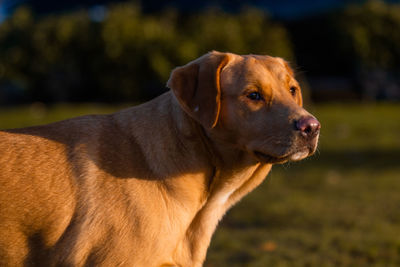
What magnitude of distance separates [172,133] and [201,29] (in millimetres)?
26908

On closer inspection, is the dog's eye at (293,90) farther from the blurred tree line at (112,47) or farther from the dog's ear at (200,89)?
the blurred tree line at (112,47)

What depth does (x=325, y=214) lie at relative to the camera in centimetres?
794

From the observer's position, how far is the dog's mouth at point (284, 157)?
333cm

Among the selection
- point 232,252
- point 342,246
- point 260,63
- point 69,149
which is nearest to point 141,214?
point 69,149

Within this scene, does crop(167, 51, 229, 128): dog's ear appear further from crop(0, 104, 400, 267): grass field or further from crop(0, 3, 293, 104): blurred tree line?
crop(0, 3, 293, 104): blurred tree line

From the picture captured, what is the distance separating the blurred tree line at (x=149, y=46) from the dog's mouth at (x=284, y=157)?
2283 cm

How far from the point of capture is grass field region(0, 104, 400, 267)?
593cm

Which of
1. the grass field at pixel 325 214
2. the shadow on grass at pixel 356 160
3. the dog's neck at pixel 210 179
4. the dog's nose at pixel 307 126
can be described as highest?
the dog's nose at pixel 307 126

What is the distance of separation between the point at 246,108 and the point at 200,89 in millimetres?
330

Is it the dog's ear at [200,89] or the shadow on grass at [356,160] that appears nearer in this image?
the dog's ear at [200,89]

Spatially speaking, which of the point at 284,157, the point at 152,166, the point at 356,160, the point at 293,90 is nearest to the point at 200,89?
the point at 152,166

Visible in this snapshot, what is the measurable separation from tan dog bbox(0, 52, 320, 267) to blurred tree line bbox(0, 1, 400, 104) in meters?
22.6

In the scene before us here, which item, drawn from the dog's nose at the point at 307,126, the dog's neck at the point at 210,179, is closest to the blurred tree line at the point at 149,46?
the dog's neck at the point at 210,179

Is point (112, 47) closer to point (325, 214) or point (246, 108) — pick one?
point (325, 214)
